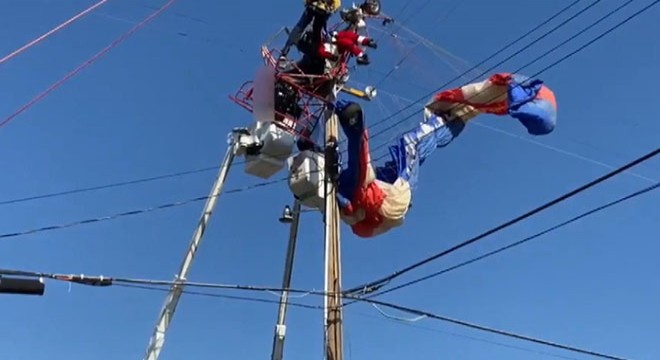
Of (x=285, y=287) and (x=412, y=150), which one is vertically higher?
(x=412, y=150)

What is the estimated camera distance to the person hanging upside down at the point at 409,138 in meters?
13.5

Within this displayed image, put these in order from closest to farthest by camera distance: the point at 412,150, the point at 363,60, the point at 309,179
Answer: the point at 309,179, the point at 412,150, the point at 363,60

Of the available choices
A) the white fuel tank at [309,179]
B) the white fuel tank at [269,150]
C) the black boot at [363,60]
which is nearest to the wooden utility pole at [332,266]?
the white fuel tank at [309,179]

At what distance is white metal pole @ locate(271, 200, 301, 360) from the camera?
1380 centimetres

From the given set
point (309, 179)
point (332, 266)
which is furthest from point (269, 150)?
point (332, 266)

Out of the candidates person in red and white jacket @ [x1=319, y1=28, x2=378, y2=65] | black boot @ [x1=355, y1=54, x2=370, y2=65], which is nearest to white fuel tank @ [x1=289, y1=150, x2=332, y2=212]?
person in red and white jacket @ [x1=319, y1=28, x2=378, y2=65]

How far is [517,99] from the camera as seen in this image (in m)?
14.0

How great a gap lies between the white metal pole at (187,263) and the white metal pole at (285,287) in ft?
4.65

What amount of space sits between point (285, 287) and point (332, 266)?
6.97 ft

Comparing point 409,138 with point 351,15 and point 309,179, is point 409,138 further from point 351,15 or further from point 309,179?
point 351,15

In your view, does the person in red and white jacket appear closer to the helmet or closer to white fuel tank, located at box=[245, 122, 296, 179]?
the helmet

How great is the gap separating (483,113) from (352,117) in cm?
279

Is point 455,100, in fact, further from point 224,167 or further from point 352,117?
point 224,167

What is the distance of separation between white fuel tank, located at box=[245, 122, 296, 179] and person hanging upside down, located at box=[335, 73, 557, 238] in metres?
1.28
